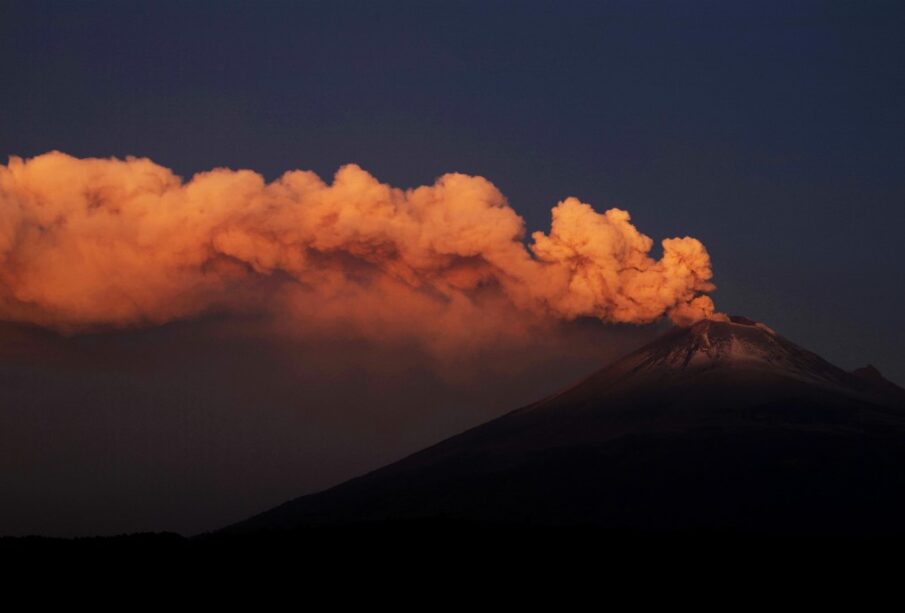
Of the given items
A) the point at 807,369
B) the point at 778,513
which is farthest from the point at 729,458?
the point at 807,369

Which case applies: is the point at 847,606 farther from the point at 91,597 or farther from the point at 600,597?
the point at 91,597

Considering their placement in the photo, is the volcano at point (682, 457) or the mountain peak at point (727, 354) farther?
the mountain peak at point (727, 354)

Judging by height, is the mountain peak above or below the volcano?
above

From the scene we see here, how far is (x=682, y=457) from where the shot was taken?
12144cm

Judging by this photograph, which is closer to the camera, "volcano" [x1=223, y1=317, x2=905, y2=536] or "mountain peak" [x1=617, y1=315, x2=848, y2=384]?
"volcano" [x1=223, y1=317, x2=905, y2=536]

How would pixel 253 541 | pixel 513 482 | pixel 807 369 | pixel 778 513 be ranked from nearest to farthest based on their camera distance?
1. pixel 253 541
2. pixel 778 513
3. pixel 513 482
4. pixel 807 369

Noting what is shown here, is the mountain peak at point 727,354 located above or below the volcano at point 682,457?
above

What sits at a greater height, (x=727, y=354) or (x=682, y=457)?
(x=727, y=354)

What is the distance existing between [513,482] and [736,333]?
57.3m

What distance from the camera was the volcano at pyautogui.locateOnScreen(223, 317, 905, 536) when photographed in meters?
107

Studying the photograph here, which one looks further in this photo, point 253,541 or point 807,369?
point 807,369

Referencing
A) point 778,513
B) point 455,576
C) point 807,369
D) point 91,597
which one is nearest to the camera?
point 91,597

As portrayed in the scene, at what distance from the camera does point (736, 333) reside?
16612 cm

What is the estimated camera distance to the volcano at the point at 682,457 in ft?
350
